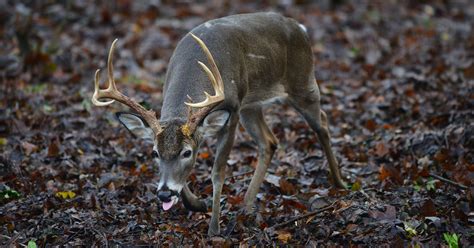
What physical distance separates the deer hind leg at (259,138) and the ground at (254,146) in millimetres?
193

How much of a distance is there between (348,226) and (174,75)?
6.42 feet

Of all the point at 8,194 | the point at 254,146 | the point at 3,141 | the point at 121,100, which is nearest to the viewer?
the point at 121,100

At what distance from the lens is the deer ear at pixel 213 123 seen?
20.4 feet

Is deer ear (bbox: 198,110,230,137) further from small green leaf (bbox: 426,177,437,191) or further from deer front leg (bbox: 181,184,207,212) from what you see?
small green leaf (bbox: 426,177,437,191)

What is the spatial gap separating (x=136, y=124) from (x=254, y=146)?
2.66 metres

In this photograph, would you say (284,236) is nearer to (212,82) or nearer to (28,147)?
(212,82)

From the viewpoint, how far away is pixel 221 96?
20.1ft

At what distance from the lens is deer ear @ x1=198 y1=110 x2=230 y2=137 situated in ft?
20.4

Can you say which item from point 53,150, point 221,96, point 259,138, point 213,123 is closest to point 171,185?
point 213,123

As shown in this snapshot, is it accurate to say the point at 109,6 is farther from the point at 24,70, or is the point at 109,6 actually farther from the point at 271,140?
the point at 271,140

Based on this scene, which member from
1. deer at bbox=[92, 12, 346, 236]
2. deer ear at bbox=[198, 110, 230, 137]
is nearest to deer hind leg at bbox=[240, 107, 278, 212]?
deer at bbox=[92, 12, 346, 236]

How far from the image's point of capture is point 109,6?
1448 cm

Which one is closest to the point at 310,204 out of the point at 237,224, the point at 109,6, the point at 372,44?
the point at 237,224

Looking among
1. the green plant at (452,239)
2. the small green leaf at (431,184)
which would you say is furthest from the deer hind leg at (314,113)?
the green plant at (452,239)
